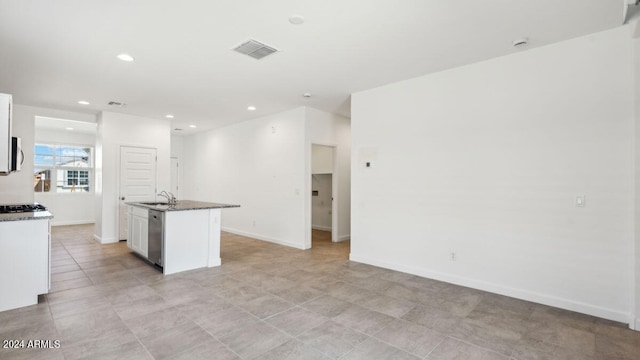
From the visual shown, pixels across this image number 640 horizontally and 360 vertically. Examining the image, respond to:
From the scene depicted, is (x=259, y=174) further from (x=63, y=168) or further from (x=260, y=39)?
(x=63, y=168)

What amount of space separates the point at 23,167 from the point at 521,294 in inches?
339

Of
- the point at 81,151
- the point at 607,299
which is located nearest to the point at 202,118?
the point at 81,151

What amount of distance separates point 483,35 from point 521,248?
7.69 feet

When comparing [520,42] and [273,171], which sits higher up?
[520,42]

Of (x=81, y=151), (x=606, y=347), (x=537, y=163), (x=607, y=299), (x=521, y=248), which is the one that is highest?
(x=81, y=151)

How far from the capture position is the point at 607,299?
298 cm

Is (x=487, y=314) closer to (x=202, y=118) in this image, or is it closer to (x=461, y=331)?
(x=461, y=331)

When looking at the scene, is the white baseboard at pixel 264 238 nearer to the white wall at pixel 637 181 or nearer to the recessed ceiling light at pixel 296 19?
the recessed ceiling light at pixel 296 19

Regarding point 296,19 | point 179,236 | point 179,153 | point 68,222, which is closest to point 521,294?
point 296,19

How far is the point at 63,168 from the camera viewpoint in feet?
29.4

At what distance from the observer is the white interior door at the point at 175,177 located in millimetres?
9477

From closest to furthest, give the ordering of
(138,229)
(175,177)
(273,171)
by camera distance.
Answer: (138,229) < (273,171) < (175,177)

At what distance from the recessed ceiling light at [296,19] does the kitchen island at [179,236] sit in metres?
2.92

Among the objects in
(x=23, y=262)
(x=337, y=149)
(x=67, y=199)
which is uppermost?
(x=337, y=149)
